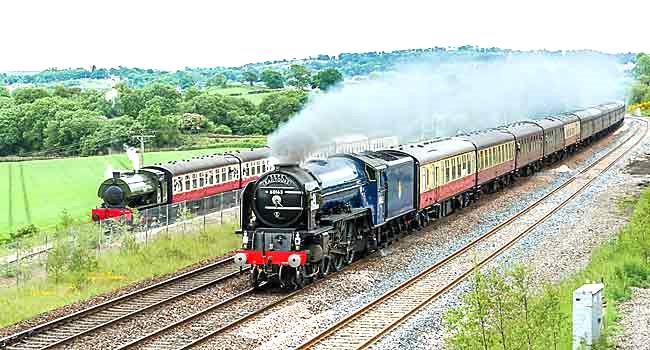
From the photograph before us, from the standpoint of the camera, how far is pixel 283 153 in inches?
920

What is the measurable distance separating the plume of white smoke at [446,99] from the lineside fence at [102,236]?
22.2 ft

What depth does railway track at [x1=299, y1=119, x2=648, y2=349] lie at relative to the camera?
17.2m

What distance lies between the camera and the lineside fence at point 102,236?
25.3 m

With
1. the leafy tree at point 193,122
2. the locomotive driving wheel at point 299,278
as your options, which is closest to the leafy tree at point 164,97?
the leafy tree at point 193,122

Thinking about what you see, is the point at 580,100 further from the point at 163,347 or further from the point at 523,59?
the point at 163,347

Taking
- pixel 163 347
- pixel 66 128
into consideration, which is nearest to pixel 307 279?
pixel 163 347

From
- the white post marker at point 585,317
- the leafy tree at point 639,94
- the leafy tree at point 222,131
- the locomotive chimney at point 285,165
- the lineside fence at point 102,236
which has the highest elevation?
the locomotive chimney at point 285,165

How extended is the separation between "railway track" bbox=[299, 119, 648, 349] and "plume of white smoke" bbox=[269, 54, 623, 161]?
518cm

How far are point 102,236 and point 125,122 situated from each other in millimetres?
63027

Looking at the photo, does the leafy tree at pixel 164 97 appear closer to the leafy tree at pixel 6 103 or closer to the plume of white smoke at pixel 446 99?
the leafy tree at pixel 6 103

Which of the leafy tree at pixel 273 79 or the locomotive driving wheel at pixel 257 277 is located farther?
the leafy tree at pixel 273 79

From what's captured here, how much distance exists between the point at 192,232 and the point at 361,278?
1077 cm

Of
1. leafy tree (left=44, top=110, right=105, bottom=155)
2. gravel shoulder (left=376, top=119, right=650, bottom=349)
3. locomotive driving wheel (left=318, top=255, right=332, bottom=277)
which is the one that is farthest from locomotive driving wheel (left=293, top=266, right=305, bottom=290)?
leafy tree (left=44, top=110, right=105, bottom=155)

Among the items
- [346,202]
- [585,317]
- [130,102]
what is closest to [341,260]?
[346,202]
